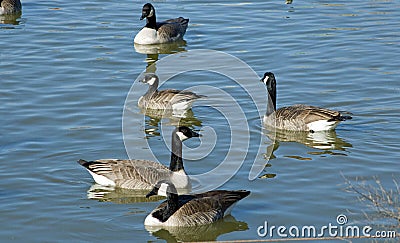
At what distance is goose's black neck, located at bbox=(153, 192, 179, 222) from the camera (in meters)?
11.6

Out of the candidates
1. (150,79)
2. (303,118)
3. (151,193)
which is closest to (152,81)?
(150,79)

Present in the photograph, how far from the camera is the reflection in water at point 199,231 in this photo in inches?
456

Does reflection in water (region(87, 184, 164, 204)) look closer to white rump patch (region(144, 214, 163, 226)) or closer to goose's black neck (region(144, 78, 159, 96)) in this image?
white rump patch (region(144, 214, 163, 226))

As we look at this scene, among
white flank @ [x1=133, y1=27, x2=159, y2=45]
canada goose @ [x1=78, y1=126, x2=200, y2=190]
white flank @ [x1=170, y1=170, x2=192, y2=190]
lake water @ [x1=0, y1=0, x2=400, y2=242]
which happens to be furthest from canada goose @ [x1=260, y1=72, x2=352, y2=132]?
white flank @ [x1=133, y1=27, x2=159, y2=45]

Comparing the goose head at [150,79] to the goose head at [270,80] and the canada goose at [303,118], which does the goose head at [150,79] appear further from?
the canada goose at [303,118]

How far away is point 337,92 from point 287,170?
4277mm

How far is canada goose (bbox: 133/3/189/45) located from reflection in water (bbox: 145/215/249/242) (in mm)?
10838

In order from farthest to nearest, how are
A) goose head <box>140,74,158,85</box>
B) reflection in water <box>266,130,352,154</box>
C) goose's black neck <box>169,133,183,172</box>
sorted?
1. goose head <box>140,74,158,85</box>
2. reflection in water <box>266,130,352,154</box>
3. goose's black neck <box>169,133,183,172</box>

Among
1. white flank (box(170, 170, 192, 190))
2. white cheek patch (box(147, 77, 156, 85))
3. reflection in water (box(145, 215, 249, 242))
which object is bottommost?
reflection in water (box(145, 215, 249, 242))

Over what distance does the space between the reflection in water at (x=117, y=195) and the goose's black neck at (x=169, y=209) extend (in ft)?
3.81

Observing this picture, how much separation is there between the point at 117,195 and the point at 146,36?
380 inches

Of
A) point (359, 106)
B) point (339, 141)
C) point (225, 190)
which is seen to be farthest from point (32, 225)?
point (359, 106)

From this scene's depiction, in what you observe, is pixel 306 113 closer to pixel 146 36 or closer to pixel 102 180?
pixel 102 180

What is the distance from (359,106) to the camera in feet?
54.9
